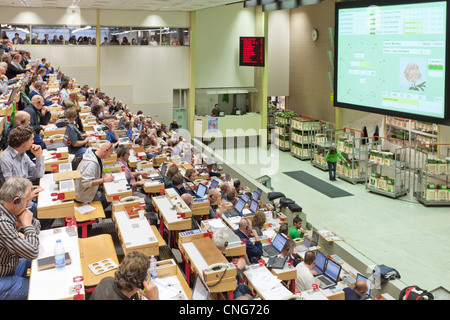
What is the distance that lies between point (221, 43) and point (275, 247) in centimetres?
1365

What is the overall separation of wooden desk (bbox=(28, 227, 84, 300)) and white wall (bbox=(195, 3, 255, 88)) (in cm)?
1585

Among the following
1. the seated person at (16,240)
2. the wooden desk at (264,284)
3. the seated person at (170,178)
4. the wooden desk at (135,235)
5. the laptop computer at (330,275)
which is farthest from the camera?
the seated person at (170,178)

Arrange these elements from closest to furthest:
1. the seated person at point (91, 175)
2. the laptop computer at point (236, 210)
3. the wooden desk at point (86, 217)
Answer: the wooden desk at point (86, 217) → the seated person at point (91, 175) → the laptop computer at point (236, 210)

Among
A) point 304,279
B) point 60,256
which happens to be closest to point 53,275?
point 60,256

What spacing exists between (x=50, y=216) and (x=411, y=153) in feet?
44.7

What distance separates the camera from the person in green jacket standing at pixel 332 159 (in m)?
15.2

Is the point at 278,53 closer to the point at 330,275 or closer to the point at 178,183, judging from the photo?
the point at 178,183

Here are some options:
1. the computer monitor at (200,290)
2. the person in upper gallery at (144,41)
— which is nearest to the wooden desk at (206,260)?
the computer monitor at (200,290)

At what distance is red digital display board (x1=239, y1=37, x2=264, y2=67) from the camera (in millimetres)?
18844

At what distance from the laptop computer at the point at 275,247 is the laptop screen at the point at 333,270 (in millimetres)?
755

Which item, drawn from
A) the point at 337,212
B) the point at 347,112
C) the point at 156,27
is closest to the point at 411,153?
the point at 347,112

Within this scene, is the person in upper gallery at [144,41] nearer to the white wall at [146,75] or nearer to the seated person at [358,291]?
the white wall at [146,75]

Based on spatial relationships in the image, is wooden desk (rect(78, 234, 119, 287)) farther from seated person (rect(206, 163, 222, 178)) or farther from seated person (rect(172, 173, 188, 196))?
seated person (rect(206, 163, 222, 178))
